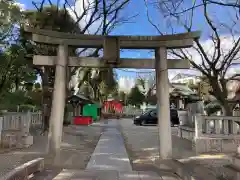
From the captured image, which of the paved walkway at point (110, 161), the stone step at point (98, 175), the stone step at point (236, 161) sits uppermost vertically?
the stone step at point (236, 161)

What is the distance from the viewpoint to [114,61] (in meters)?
9.54

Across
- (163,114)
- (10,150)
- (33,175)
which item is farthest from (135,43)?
(10,150)

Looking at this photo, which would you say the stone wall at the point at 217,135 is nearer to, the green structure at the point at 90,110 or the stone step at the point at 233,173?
the stone step at the point at 233,173

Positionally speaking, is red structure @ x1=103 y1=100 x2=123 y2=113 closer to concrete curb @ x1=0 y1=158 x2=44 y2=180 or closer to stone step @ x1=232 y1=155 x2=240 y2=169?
concrete curb @ x1=0 y1=158 x2=44 y2=180

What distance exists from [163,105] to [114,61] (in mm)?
2134

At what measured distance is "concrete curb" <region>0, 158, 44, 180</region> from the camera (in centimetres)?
535

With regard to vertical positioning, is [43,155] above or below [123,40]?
below

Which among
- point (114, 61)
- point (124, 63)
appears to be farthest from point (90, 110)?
point (114, 61)

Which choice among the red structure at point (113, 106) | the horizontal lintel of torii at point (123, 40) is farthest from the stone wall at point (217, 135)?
the red structure at point (113, 106)

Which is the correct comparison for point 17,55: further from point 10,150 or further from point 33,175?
point 33,175

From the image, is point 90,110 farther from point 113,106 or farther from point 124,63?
point 124,63

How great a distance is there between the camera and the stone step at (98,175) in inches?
269

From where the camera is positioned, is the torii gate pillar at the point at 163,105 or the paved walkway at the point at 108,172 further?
the torii gate pillar at the point at 163,105

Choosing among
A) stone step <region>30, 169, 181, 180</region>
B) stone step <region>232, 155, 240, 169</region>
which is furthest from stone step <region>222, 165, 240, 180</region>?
stone step <region>30, 169, 181, 180</region>
